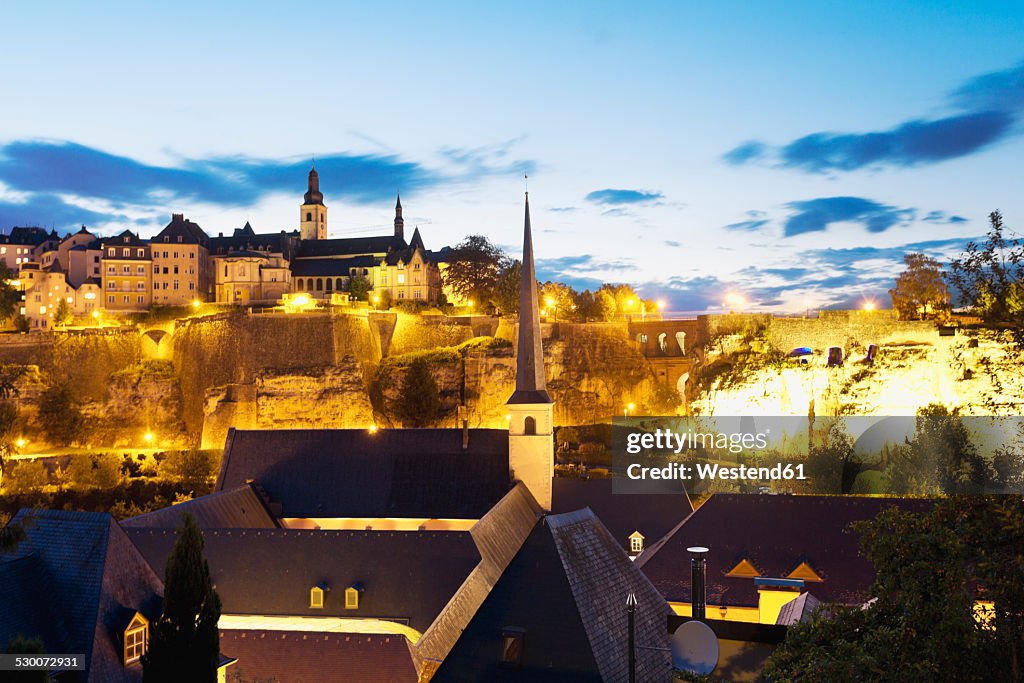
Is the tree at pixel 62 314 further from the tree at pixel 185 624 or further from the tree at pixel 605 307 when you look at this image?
the tree at pixel 185 624

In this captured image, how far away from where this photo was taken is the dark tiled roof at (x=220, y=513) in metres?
25.9

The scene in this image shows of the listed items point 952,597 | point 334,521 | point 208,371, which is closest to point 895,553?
point 952,597

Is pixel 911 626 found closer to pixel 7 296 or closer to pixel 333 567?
pixel 333 567

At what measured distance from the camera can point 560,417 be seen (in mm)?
58125

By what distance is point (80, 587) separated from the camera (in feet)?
48.4

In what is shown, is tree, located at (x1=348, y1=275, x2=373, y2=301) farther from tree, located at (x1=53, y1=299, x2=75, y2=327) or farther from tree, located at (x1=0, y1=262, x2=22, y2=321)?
tree, located at (x1=0, y1=262, x2=22, y2=321)

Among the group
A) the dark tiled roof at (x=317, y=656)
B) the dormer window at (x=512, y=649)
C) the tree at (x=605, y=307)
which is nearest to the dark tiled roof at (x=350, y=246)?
the tree at (x=605, y=307)

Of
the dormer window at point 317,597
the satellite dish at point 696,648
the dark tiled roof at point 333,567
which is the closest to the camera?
the satellite dish at point 696,648

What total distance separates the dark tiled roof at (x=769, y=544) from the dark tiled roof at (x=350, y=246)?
2019 inches

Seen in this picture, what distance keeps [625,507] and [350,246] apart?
4856 centimetres

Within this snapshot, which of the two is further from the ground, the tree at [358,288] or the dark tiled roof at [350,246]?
the dark tiled roof at [350,246]

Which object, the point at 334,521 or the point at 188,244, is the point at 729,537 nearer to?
the point at 334,521

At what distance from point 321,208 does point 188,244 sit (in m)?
14.8

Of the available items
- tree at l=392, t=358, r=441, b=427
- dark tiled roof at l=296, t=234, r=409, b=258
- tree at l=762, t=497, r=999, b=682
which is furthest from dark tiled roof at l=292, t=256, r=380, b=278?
tree at l=762, t=497, r=999, b=682
